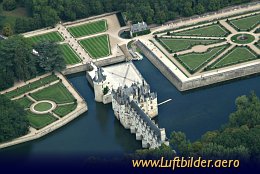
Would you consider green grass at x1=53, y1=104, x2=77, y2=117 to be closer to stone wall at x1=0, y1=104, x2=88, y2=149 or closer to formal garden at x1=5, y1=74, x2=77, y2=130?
formal garden at x1=5, y1=74, x2=77, y2=130

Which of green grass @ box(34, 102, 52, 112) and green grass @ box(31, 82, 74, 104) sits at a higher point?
green grass @ box(31, 82, 74, 104)

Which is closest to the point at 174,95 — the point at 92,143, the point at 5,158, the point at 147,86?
the point at 147,86

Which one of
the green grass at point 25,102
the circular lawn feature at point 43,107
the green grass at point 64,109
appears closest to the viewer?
the green grass at point 64,109

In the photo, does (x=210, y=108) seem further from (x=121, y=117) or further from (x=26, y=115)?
(x=26, y=115)

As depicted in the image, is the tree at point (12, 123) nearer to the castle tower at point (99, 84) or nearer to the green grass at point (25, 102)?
the green grass at point (25, 102)

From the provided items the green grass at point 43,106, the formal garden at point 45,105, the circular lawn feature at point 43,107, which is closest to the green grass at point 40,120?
the formal garden at point 45,105

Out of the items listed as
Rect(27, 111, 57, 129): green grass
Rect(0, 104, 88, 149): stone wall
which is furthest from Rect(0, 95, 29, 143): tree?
Rect(27, 111, 57, 129): green grass
